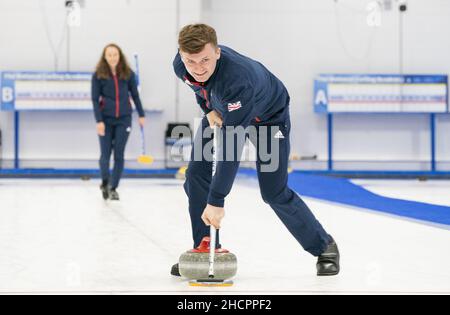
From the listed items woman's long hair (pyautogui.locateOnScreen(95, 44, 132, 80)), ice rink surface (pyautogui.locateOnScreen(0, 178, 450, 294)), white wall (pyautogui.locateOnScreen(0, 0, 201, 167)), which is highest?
white wall (pyautogui.locateOnScreen(0, 0, 201, 167))

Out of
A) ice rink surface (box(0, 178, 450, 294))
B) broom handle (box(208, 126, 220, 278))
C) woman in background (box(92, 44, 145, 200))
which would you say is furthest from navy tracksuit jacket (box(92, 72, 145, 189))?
broom handle (box(208, 126, 220, 278))

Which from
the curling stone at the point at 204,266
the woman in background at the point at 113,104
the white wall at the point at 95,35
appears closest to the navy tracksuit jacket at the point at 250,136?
the curling stone at the point at 204,266

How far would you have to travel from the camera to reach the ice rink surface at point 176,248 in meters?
2.86

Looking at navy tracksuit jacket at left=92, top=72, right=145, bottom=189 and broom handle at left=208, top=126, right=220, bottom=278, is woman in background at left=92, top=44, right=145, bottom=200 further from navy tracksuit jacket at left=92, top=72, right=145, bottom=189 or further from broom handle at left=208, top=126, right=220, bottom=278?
broom handle at left=208, top=126, right=220, bottom=278

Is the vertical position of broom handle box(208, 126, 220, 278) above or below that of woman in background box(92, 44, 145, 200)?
below

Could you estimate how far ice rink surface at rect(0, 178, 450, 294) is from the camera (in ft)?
9.37

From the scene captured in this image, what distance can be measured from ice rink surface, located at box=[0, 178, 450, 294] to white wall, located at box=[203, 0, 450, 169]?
14.6 feet

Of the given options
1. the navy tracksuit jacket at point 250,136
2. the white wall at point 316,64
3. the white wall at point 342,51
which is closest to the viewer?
the navy tracksuit jacket at point 250,136

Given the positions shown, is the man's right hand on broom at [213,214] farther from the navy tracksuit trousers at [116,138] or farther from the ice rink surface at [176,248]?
the navy tracksuit trousers at [116,138]

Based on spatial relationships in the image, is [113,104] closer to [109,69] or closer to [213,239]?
[109,69]

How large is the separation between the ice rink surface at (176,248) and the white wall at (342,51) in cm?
445

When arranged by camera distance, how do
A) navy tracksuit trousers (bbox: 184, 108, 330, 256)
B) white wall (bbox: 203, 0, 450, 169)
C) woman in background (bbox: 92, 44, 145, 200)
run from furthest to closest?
1. white wall (bbox: 203, 0, 450, 169)
2. woman in background (bbox: 92, 44, 145, 200)
3. navy tracksuit trousers (bbox: 184, 108, 330, 256)

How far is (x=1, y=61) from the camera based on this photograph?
1076 cm
